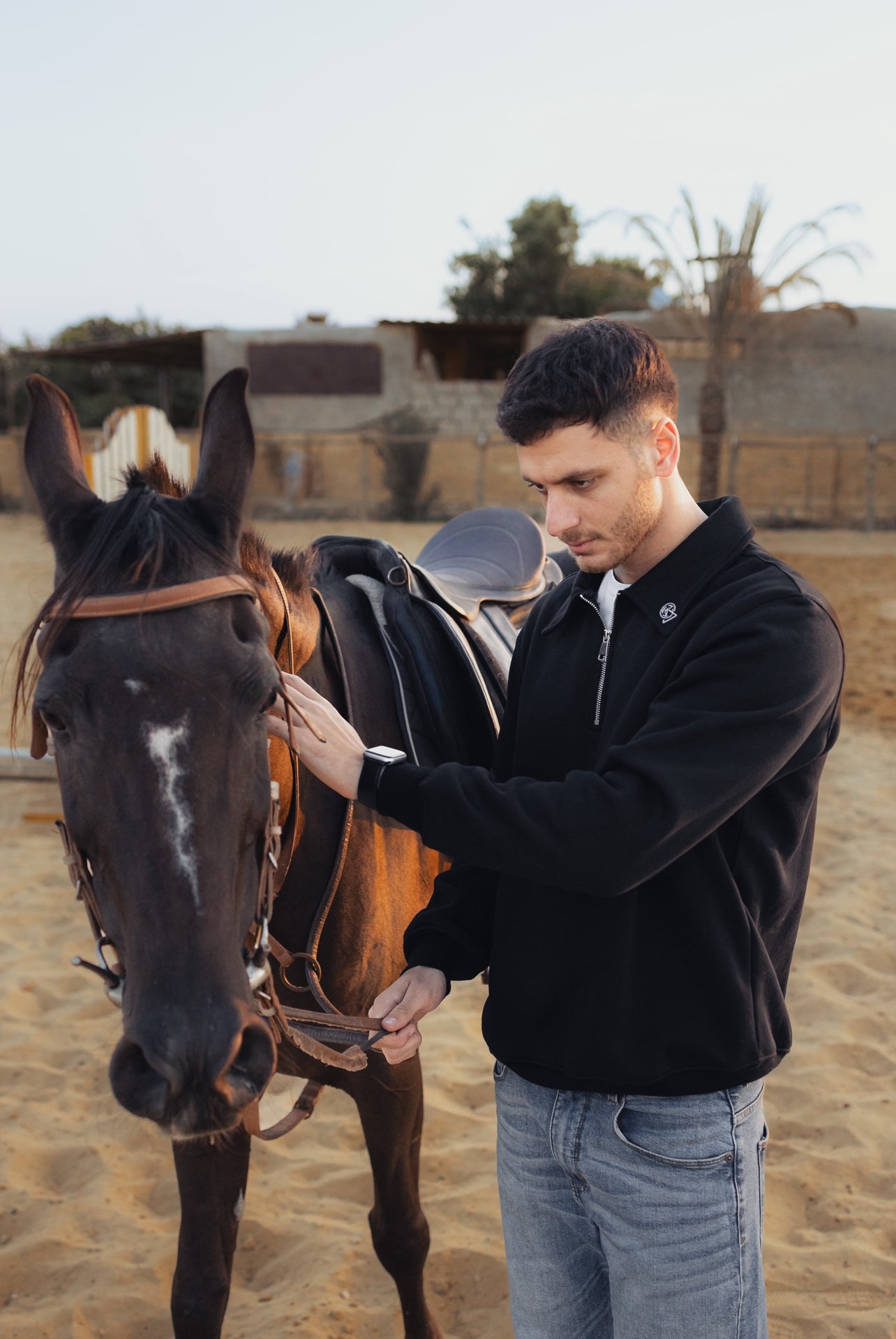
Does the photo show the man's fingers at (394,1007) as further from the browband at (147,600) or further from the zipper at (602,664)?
the browband at (147,600)

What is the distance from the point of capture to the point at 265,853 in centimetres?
138

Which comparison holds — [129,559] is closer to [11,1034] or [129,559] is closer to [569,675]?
[569,675]

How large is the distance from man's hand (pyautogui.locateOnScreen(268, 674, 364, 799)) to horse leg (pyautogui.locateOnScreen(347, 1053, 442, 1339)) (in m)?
0.84

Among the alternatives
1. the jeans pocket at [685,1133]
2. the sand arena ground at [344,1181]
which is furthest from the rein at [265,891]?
the sand arena ground at [344,1181]

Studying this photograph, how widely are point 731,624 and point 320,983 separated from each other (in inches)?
45.1

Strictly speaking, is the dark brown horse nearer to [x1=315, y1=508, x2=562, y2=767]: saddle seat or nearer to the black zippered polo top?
the black zippered polo top

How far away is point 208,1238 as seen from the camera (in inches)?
85.2

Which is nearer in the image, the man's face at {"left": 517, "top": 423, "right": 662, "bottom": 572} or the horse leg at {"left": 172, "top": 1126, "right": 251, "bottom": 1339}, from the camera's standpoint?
the man's face at {"left": 517, "top": 423, "right": 662, "bottom": 572}

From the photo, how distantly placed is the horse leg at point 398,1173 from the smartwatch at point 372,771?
2.75ft

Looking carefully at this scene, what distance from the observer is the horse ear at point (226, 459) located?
146cm

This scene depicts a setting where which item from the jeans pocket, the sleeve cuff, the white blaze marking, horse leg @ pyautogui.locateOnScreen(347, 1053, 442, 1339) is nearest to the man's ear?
the sleeve cuff

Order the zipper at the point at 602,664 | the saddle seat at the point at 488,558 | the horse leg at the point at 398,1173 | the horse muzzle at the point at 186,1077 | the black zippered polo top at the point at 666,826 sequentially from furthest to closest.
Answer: the saddle seat at the point at 488,558, the horse leg at the point at 398,1173, the zipper at the point at 602,664, the black zippered polo top at the point at 666,826, the horse muzzle at the point at 186,1077

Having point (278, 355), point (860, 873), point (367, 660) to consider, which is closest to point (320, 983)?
point (367, 660)

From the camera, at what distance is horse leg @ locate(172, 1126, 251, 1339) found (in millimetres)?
2123
